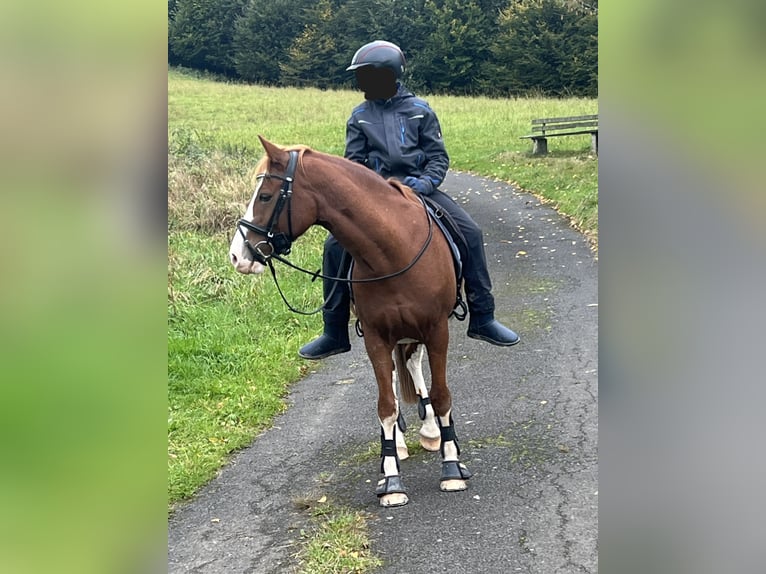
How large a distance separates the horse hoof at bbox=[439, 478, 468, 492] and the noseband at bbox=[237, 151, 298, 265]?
1.83 metres

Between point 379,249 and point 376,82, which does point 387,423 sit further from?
point 376,82

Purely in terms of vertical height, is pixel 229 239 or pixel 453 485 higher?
pixel 229 239

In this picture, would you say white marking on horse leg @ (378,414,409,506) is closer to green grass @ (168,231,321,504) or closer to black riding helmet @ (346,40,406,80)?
green grass @ (168,231,321,504)

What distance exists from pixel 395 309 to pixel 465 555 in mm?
1360

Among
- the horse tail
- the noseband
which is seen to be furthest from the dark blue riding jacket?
the horse tail

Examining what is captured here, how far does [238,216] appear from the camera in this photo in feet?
31.9

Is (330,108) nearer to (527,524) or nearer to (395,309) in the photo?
(395,309)

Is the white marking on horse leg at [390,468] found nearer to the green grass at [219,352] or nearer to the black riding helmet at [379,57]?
the green grass at [219,352]

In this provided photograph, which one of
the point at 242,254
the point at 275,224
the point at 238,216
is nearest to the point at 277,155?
the point at 275,224

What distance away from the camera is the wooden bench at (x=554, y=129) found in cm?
1329

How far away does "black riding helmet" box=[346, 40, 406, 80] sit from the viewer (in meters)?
3.95

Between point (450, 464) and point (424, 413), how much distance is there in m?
0.61
